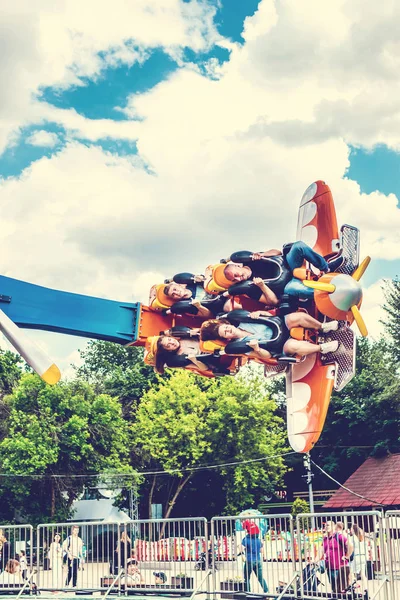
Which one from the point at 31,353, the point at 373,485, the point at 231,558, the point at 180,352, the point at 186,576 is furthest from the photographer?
the point at 373,485

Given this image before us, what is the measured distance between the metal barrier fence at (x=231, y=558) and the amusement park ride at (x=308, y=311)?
1392 mm

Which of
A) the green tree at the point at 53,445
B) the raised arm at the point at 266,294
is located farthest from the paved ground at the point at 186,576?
the green tree at the point at 53,445

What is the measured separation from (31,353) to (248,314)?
108 inches

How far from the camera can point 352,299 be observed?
955 cm

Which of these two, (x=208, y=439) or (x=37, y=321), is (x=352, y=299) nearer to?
(x=37, y=321)

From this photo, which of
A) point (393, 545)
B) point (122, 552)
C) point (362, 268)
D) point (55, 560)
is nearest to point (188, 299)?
point (362, 268)

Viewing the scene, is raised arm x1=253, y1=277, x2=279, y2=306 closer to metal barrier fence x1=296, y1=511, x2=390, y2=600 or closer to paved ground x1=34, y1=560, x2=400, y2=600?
metal barrier fence x1=296, y1=511, x2=390, y2=600

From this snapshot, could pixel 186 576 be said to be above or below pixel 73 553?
below

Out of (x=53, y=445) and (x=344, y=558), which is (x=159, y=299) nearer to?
(x=344, y=558)

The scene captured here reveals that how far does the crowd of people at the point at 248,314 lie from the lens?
32.0 feet

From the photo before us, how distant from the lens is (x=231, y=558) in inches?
471

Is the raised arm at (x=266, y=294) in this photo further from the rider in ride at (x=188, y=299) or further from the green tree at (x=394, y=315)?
the green tree at (x=394, y=315)

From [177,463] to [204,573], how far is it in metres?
22.2

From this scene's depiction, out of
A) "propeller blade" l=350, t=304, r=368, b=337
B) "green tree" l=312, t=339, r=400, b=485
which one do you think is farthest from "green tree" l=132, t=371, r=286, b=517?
"propeller blade" l=350, t=304, r=368, b=337
